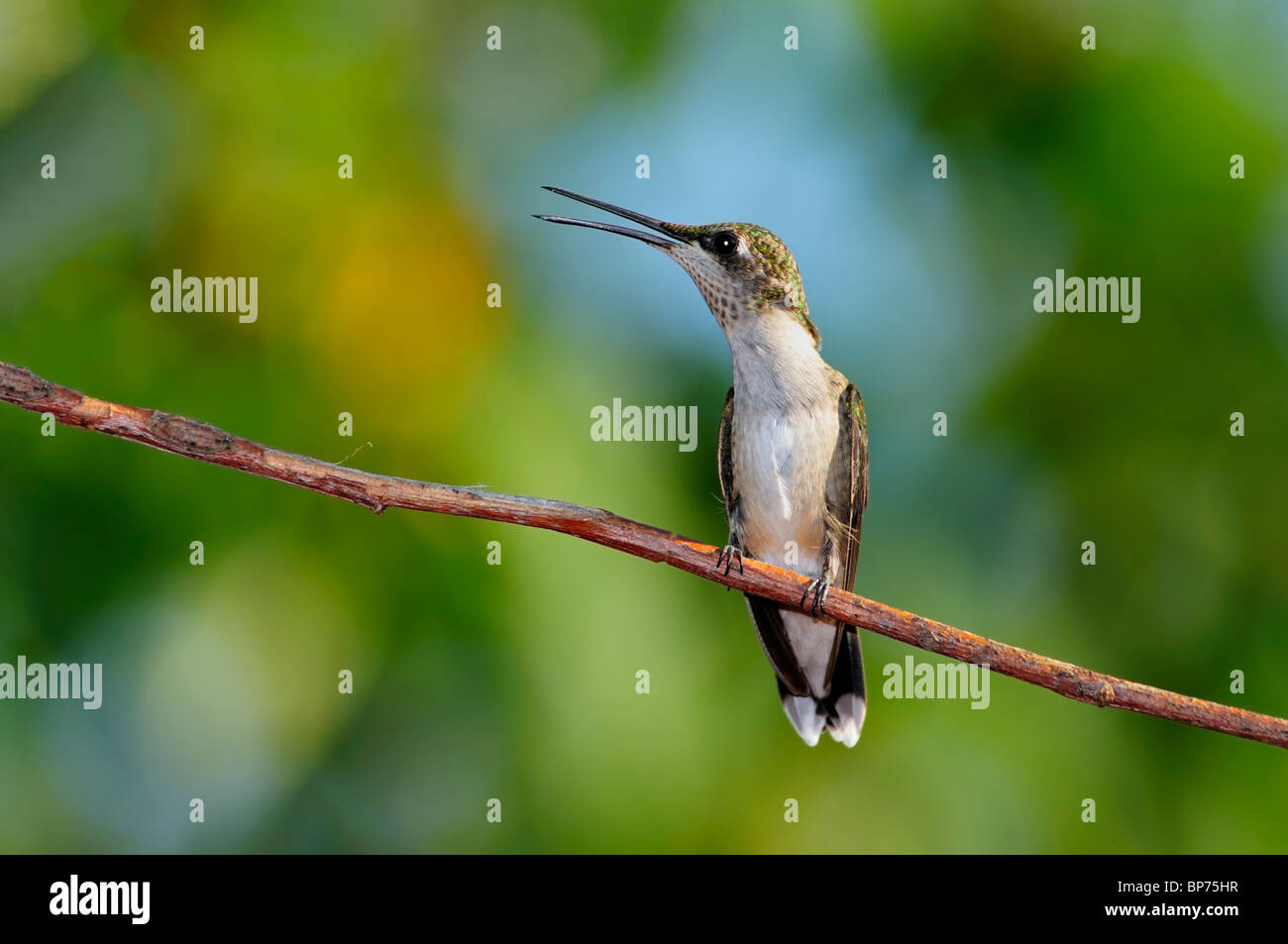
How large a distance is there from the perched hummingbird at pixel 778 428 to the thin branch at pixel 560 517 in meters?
1.23

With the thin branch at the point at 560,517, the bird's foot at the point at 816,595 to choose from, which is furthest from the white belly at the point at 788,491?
the thin branch at the point at 560,517

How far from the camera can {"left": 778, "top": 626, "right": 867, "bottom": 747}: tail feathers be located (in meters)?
4.61

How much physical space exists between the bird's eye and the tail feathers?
5.78ft

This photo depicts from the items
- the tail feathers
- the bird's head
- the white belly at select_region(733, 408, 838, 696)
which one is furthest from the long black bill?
the tail feathers

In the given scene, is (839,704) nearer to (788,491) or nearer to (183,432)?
(788,491)

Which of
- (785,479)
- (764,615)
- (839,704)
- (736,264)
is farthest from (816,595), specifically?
(839,704)

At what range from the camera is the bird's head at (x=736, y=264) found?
4059 mm

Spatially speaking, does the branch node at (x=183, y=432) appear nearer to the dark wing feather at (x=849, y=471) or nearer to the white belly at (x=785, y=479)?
the white belly at (x=785, y=479)

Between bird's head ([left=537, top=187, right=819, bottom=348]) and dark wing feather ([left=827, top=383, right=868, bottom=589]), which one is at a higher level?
bird's head ([left=537, top=187, right=819, bottom=348])

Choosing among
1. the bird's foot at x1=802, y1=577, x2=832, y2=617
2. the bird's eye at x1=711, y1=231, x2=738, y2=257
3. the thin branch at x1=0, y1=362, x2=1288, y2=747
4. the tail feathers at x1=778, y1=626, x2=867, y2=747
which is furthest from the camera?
the tail feathers at x1=778, y1=626, x2=867, y2=747

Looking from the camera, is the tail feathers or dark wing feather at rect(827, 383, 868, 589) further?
the tail feathers

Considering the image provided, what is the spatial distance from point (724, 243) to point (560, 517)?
1788 millimetres

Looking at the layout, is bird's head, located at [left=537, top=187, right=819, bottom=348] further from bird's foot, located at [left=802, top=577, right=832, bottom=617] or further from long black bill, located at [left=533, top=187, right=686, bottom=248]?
bird's foot, located at [left=802, top=577, right=832, bottom=617]

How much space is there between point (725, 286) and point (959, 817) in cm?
306
